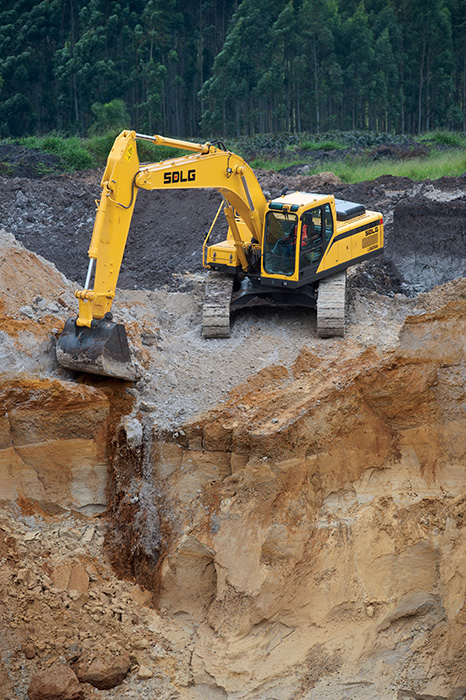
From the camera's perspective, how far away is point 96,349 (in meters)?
8.87

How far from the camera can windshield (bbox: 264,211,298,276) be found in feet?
38.3

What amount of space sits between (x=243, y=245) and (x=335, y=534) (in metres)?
5.74

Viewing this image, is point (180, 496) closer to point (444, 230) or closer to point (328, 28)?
point (444, 230)

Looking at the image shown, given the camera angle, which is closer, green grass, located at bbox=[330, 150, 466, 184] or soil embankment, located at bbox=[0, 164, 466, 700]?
soil embankment, located at bbox=[0, 164, 466, 700]

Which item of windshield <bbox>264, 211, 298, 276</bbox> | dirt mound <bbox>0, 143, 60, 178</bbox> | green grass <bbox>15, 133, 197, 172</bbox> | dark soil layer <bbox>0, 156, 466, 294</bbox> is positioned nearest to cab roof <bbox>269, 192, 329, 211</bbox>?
windshield <bbox>264, 211, 298, 276</bbox>

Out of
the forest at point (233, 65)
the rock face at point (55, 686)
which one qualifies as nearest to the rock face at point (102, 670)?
the rock face at point (55, 686)

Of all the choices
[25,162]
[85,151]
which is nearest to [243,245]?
[25,162]

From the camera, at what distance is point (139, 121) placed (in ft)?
141

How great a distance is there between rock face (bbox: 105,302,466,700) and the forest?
31.9 m

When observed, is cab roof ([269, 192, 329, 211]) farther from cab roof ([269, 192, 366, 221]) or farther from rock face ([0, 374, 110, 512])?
rock face ([0, 374, 110, 512])

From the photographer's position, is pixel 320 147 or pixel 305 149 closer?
pixel 305 149

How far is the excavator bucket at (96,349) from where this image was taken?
8883 millimetres

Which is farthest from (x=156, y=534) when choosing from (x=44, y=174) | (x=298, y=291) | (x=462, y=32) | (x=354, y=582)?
(x=462, y=32)

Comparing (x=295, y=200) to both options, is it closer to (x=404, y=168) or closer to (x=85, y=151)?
(x=404, y=168)
